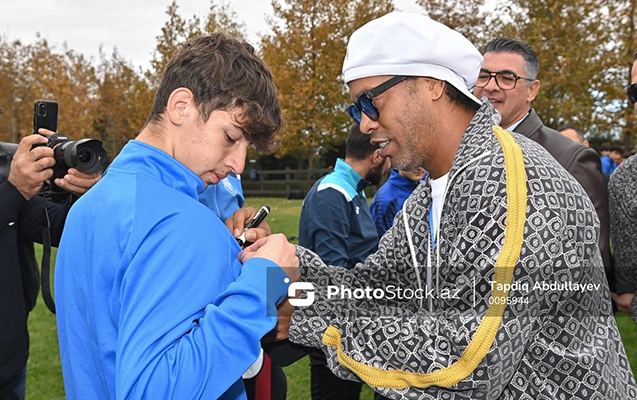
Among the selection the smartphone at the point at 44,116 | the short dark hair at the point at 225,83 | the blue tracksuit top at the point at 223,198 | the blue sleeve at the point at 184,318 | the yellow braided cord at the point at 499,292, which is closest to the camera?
the blue sleeve at the point at 184,318

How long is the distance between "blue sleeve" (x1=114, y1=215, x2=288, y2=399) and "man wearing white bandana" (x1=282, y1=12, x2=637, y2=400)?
0.49 metres

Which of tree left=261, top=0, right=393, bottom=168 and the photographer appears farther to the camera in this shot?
tree left=261, top=0, right=393, bottom=168

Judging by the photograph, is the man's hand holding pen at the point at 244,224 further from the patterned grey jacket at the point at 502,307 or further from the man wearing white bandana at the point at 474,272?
the patterned grey jacket at the point at 502,307

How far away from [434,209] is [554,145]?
85.8 inches

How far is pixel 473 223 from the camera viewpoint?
1.87m

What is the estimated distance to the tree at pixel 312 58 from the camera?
2828cm

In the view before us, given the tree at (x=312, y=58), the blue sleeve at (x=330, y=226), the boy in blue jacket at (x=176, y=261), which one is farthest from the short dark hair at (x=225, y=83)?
the tree at (x=312, y=58)

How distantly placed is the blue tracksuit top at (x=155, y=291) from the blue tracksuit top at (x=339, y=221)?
8.64 ft

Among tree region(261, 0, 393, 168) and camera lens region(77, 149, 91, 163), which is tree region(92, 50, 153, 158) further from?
camera lens region(77, 149, 91, 163)

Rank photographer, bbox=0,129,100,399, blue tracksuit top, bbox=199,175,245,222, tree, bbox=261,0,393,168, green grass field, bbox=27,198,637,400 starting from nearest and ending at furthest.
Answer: blue tracksuit top, bbox=199,175,245,222 → photographer, bbox=0,129,100,399 → green grass field, bbox=27,198,637,400 → tree, bbox=261,0,393,168

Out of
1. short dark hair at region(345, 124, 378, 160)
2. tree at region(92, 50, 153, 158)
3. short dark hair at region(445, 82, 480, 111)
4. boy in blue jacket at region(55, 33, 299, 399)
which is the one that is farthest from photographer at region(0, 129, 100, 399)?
tree at region(92, 50, 153, 158)

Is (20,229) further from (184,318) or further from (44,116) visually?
(184,318)

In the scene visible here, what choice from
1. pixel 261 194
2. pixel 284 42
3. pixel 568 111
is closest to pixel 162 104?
pixel 568 111

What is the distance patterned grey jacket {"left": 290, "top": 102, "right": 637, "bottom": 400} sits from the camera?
69.9 inches
